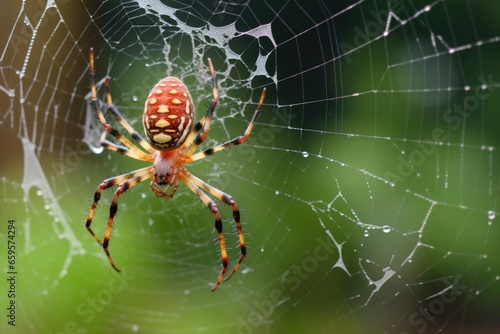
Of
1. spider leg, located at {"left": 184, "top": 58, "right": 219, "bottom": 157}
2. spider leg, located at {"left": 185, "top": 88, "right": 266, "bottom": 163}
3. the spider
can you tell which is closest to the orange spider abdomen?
the spider

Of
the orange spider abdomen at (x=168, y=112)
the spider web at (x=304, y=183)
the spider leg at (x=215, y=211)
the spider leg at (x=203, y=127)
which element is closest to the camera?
the orange spider abdomen at (x=168, y=112)

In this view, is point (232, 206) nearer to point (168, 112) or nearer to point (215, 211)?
point (215, 211)

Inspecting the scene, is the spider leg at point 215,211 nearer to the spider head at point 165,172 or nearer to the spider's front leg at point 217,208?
the spider's front leg at point 217,208

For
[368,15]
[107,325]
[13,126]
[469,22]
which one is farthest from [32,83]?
[469,22]

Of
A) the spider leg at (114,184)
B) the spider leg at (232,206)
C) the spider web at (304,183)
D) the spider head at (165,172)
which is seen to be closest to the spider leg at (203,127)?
the spider head at (165,172)

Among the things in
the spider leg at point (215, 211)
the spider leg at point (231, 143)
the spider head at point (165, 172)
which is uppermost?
the spider leg at point (231, 143)

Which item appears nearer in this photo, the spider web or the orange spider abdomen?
the orange spider abdomen

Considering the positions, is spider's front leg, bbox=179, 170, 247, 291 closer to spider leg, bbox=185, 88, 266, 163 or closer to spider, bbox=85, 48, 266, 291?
spider, bbox=85, 48, 266, 291
